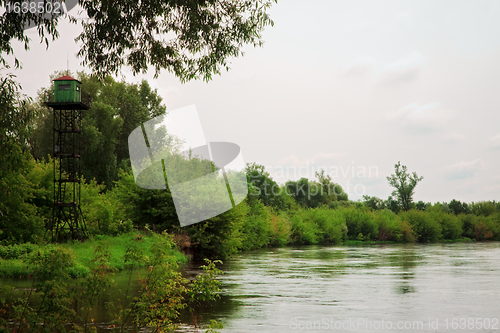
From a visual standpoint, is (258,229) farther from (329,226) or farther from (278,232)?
(329,226)

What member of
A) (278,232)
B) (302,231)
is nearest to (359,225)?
(302,231)

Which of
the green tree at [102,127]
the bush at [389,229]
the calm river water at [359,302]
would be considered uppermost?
the green tree at [102,127]

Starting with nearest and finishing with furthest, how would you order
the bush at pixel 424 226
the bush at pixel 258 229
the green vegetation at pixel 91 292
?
the green vegetation at pixel 91 292, the bush at pixel 258 229, the bush at pixel 424 226

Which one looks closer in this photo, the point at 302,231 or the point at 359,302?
the point at 359,302

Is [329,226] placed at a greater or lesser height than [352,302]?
greater

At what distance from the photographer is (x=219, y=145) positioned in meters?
43.2

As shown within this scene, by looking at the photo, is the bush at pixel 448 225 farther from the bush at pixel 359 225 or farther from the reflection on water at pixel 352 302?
the reflection on water at pixel 352 302

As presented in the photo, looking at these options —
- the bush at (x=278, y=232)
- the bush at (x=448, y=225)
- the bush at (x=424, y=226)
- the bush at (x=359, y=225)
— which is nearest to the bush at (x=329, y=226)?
the bush at (x=359, y=225)

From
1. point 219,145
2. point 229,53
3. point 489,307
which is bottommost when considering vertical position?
point 489,307

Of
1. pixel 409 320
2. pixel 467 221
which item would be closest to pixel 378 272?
pixel 409 320

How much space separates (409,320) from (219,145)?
3146 cm

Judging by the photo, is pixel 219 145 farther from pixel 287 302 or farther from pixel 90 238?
pixel 287 302

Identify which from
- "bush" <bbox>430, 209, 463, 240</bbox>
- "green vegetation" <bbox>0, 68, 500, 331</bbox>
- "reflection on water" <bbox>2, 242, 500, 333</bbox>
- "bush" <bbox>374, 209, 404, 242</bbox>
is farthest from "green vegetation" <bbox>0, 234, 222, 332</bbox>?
"bush" <bbox>430, 209, 463, 240</bbox>

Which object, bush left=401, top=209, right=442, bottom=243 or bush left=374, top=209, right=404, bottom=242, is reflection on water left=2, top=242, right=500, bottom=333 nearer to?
bush left=374, top=209, right=404, bottom=242
